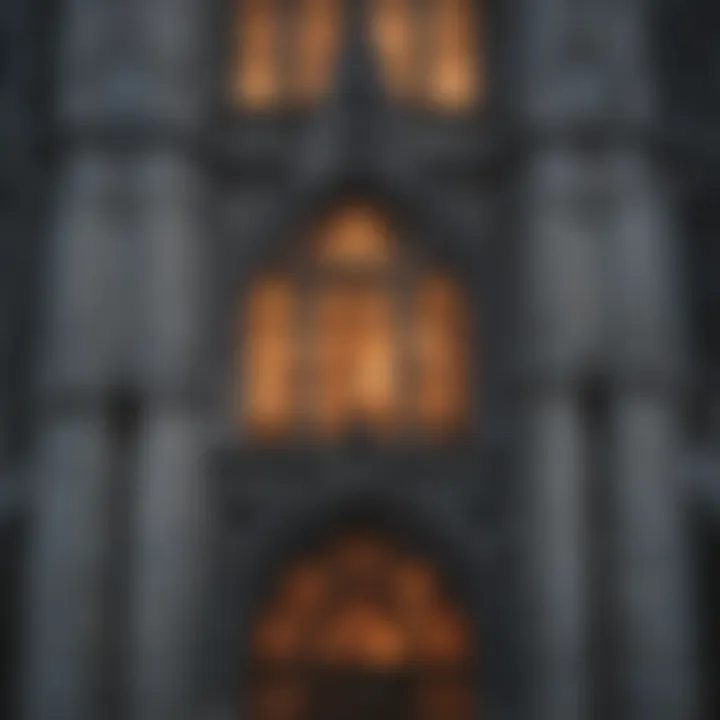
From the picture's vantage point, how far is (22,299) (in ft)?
84.8

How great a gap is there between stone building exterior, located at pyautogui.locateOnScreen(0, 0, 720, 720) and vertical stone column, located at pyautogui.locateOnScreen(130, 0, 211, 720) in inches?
1.5

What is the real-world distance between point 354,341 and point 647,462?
167 inches

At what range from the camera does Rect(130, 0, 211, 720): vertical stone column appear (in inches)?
908

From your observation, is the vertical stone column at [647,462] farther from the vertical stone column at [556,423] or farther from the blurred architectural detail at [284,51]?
the blurred architectural detail at [284,51]

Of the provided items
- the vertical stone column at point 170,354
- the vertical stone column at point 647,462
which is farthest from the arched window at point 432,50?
the vertical stone column at point 647,462

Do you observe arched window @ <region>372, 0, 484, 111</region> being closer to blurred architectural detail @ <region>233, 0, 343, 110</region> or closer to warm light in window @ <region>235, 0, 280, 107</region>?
blurred architectural detail @ <region>233, 0, 343, 110</region>

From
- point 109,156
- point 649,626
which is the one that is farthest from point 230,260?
point 649,626

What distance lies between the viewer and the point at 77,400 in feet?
77.4

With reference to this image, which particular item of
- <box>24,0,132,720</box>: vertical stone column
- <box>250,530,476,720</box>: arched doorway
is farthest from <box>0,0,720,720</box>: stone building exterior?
<box>250,530,476,720</box>: arched doorway

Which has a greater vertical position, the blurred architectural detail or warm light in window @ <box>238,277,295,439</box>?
the blurred architectural detail

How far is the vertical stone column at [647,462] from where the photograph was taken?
22953 mm

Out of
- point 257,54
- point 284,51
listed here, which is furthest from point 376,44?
point 257,54

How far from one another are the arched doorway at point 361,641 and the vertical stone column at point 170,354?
4.17 feet

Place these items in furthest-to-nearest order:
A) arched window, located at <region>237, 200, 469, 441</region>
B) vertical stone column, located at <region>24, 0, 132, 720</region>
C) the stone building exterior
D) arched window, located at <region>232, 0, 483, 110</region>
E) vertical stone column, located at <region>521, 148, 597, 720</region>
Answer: arched window, located at <region>232, 0, 483, 110</region>, arched window, located at <region>237, 200, 469, 441</region>, the stone building exterior, vertical stone column, located at <region>24, 0, 132, 720</region>, vertical stone column, located at <region>521, 148, 597, 720</region>
